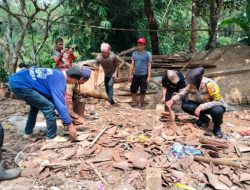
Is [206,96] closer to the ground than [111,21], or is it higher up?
closer to the ground

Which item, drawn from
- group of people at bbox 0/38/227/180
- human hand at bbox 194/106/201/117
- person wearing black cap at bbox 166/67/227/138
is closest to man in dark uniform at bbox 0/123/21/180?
group of people at bbox 0/38/227/180

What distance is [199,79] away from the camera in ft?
18.7

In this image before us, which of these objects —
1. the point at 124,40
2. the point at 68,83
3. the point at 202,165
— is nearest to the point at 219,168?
the point at 202,165

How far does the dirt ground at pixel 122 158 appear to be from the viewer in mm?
4520

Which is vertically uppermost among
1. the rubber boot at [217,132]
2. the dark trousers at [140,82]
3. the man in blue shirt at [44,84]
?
the man in blue shirt at [44,84]

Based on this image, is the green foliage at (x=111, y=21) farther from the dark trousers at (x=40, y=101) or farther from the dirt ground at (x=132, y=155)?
the dark trousers at (x=40, y=101)

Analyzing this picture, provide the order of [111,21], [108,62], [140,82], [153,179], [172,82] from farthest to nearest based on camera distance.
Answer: [111,21] → [140,82] → [108,62] → [172,82] → [153,179]

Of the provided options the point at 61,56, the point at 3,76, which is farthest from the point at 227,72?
the point at 3,76

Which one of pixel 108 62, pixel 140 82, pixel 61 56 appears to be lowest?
pixel 140 82

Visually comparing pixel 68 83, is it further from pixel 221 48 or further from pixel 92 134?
pixel 221 48

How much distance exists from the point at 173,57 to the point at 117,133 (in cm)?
567

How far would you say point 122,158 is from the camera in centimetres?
506

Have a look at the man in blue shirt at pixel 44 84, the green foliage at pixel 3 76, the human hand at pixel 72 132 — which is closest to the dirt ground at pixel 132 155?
the human hand at pixel 72 132

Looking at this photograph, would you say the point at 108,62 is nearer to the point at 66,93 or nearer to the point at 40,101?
the point at 66,93
